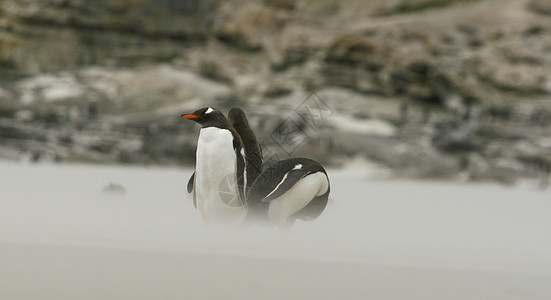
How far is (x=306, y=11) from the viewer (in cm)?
499

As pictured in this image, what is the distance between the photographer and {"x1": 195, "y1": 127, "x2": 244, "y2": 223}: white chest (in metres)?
0.92

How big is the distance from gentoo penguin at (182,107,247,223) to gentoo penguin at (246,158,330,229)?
0.09 feet

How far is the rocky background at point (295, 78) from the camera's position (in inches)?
147

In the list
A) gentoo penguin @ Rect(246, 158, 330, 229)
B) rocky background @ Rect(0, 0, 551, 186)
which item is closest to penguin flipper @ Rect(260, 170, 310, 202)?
gentoo penguin @ Rect(246, 158, 330, 229)

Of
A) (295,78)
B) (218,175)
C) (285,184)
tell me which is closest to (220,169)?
(218,175)

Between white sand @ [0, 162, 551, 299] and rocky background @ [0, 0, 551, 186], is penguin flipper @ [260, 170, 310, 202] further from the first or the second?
rocky background @ [0, 0, 551, 186]

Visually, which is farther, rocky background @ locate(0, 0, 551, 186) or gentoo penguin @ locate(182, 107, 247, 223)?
rocky background @ locate(0, 0, 551, 186)

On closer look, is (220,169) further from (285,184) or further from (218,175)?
(285,184)

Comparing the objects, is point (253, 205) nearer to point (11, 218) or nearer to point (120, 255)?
point (120, 255)

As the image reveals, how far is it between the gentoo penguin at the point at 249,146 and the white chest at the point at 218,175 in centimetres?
3

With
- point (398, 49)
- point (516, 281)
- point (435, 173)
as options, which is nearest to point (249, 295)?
point (516, 281)

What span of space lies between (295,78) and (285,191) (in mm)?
3636

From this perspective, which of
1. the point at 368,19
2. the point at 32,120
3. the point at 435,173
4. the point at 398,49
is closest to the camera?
the point at 435,173

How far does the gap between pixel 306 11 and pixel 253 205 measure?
435 centimetres
